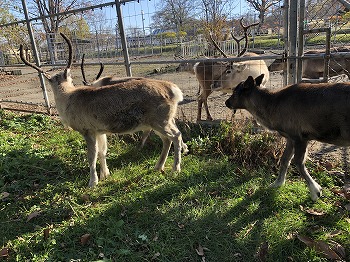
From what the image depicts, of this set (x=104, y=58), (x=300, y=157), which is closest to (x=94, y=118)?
(x=300, y=157)

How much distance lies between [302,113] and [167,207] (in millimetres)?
1944

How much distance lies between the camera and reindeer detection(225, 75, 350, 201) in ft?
10.7

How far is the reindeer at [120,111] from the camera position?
169 inches

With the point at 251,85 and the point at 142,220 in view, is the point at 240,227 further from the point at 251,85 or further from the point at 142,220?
the point at 251,85

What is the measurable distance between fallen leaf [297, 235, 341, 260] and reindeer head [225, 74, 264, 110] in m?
2.02

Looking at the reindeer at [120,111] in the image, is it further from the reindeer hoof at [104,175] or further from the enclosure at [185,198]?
the enclosure at [185,198]

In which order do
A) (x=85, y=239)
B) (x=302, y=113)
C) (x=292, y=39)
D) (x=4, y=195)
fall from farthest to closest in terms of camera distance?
(x=292, y=39)
(x=4, y=195)
(x=302, y=113)
(x=85, y=239)

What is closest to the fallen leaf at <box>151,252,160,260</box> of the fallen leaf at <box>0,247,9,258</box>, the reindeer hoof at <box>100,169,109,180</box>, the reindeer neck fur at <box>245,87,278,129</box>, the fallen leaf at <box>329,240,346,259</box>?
the fallen leaf at <box>0,247,9,258</box>

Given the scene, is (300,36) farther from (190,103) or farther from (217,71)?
(190,103)

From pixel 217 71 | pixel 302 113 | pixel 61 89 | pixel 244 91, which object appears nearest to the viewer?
pixel 302 113

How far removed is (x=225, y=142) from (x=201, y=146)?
0.41 metres

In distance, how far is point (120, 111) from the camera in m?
4.28

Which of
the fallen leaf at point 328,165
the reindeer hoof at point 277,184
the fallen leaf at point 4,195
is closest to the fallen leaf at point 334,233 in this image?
the reindeer hoof at point 277,184

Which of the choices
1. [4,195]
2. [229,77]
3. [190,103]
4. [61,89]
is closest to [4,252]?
[4,195]
